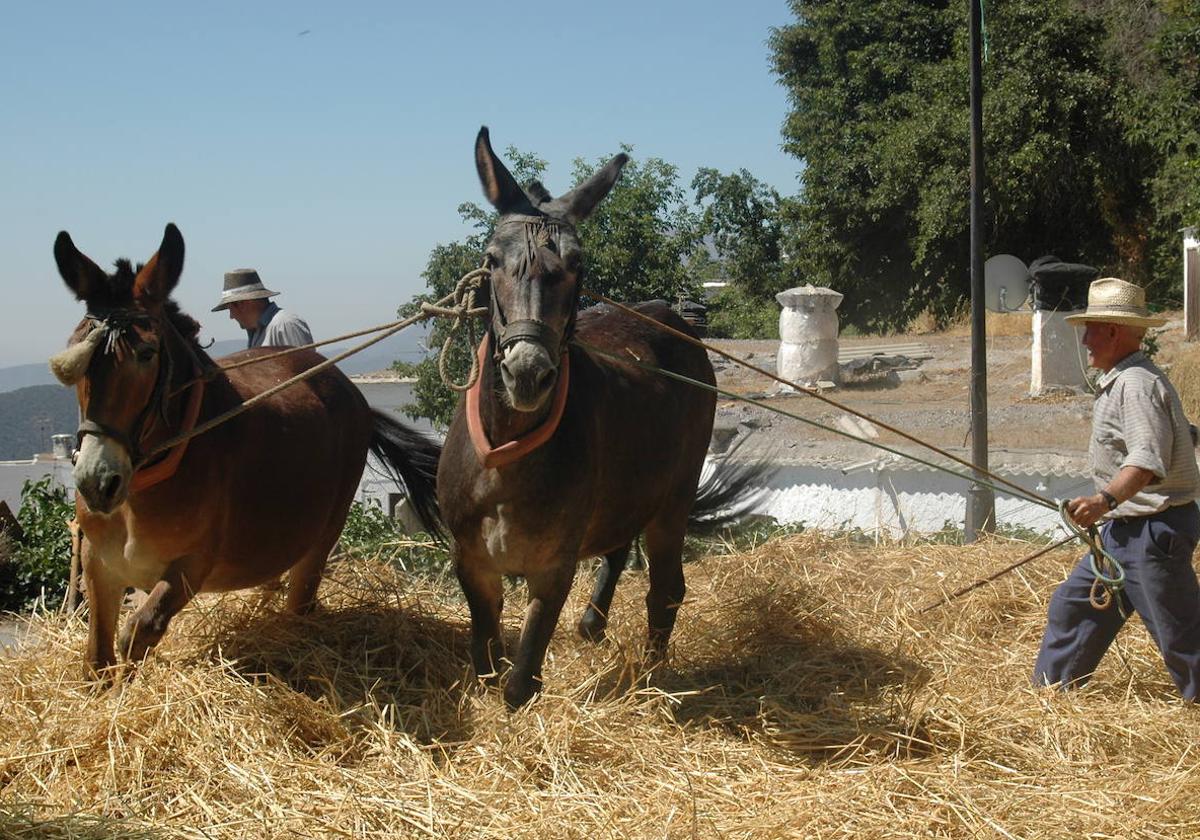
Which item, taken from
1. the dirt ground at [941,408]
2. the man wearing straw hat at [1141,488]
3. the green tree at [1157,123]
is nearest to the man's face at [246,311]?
the dirt ground at [941,408]

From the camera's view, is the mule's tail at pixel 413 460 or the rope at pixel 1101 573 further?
the mule's tail at pixel 413 460

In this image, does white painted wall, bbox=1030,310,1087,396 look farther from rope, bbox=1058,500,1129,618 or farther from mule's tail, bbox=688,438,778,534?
rope, bbox=1058,500,1129,618

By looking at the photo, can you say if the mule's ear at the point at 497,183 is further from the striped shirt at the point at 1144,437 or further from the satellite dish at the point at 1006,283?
the satellite dish at the point at 1006,283

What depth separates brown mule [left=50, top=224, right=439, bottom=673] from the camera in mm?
3602

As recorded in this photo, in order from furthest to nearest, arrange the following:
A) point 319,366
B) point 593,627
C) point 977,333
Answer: point 977,333 < point 593,627 < point 319,366

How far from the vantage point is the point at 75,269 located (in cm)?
370

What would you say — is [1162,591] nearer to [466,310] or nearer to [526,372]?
[526,372]

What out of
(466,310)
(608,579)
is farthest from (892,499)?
(466,310)

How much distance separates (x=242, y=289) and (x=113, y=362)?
3199 mm

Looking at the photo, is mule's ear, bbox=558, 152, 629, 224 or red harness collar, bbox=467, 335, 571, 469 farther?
mule's ear, bbox=558, 152, 629, 224

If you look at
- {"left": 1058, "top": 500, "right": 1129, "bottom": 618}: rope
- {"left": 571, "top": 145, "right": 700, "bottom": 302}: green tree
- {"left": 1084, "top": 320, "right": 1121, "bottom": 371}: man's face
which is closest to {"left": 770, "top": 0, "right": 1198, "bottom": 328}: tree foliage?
{"left": 571, "top": 145, "right": 700, "bottom": 302}: green tree

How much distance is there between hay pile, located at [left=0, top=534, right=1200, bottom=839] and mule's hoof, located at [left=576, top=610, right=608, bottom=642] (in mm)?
74

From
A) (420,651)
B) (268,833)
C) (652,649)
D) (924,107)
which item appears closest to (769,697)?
(652,649)

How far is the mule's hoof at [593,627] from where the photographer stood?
200 inches
